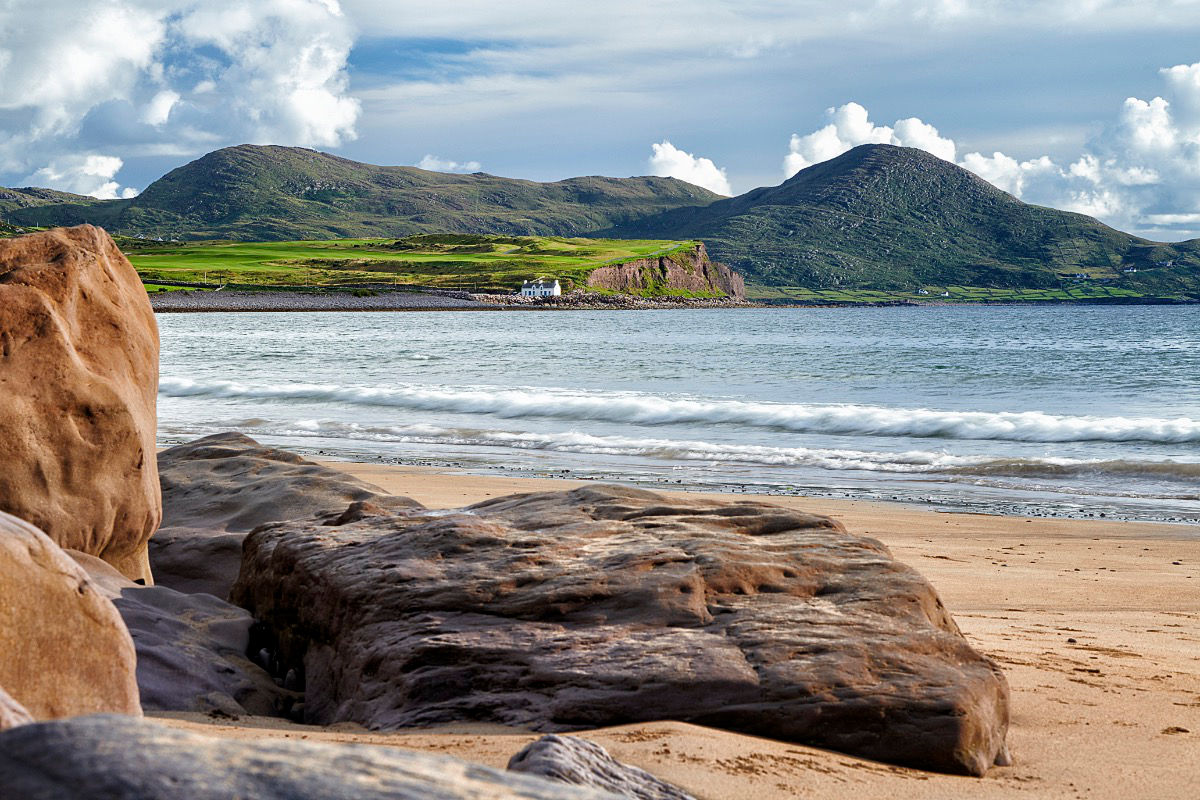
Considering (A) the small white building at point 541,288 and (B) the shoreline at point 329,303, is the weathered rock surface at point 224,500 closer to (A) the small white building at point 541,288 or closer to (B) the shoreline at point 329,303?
Result: (B) the shoreline at point 329,303

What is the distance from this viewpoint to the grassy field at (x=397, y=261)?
11275cm

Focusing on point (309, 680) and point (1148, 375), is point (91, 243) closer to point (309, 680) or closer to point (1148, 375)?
point (309, 680)

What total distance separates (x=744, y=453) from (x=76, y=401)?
39.9ft

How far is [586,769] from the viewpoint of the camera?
3.03 metres

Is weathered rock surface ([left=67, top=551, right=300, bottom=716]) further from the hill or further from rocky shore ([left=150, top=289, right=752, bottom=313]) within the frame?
the hill

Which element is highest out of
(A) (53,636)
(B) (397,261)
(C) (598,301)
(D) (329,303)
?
(B) (397,261)

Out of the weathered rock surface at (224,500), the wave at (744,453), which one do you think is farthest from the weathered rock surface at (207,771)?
the wave at (744,453)

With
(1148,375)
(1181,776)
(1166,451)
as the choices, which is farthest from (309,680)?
(1148,375)

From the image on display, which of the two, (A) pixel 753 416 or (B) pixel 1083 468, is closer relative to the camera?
(B) pixel 1083 468

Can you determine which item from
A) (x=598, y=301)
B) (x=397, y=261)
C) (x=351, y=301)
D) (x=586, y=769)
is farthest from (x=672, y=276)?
(x=586, y=769)

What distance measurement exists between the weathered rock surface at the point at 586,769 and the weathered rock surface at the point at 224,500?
11.5 feet

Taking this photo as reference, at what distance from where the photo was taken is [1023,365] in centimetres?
3638

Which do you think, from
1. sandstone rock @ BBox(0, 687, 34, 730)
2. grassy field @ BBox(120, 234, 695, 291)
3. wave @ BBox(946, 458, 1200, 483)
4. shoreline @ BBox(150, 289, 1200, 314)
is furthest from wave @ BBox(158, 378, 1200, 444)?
grassy field @ BBox(120, 234, 695, 291)

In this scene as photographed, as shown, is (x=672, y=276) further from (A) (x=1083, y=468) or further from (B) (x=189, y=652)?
(B) (x=189, y=652)
